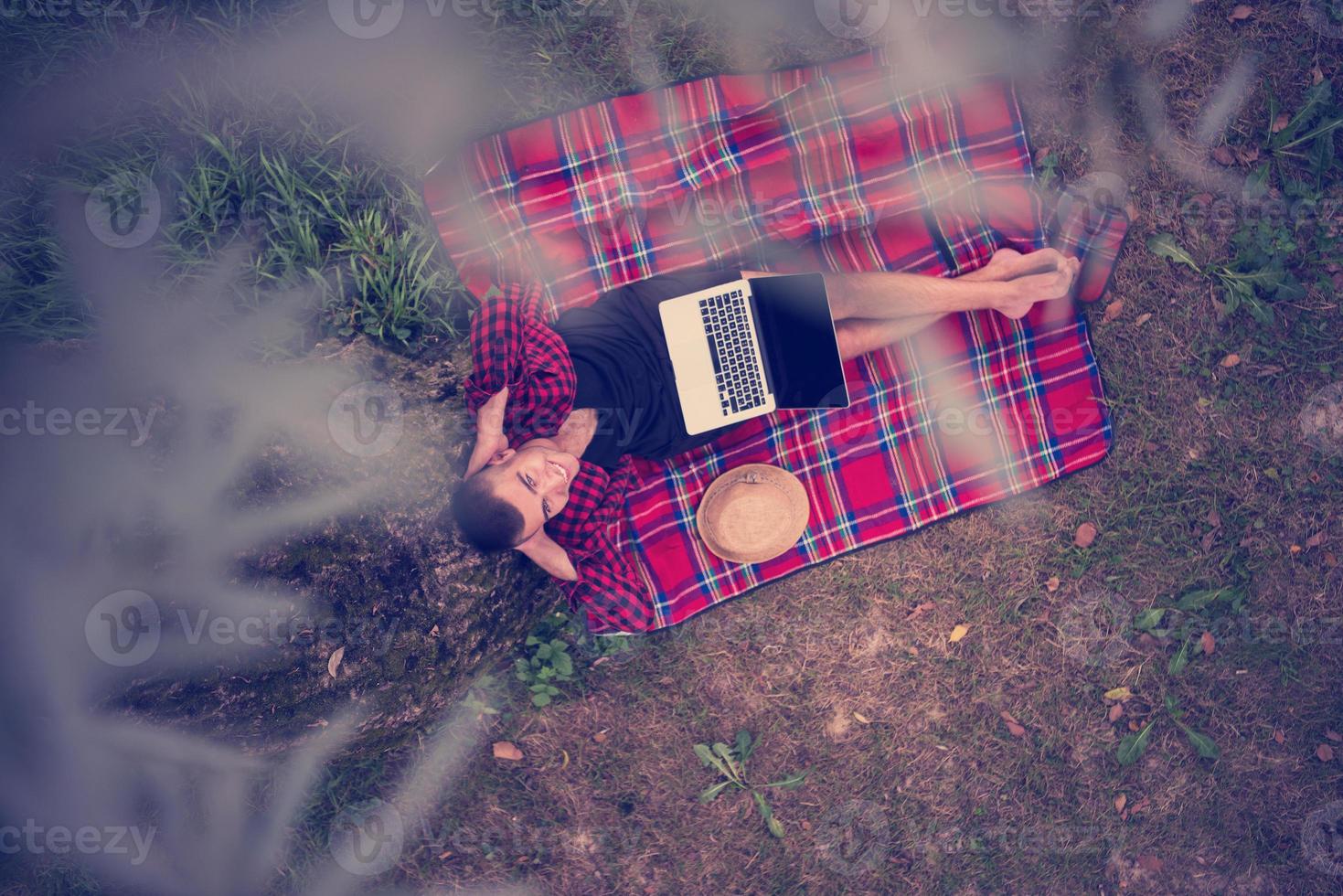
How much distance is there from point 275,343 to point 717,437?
95.5 inches

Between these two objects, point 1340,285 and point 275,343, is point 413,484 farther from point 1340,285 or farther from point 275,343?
point 1340,285

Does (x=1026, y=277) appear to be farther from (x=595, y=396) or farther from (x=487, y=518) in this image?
(x=487, y=518)

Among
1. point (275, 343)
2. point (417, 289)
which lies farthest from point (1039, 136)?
point (275, 343)

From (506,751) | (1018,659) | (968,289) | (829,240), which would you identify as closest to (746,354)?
(829,240)

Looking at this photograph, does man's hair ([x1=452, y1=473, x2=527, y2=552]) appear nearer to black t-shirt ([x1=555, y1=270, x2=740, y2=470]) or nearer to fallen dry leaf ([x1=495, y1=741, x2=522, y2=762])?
black t-shirt ([x1=555, y1=270, x2=740, y2=470])

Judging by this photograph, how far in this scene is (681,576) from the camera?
439 cm

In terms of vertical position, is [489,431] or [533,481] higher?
[489,431]

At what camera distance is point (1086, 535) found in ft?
14.6

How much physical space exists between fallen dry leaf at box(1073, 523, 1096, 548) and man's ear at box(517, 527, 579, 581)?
9.52ft

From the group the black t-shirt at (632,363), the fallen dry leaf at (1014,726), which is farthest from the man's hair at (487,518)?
the fallen dry leaf at (1014,726)

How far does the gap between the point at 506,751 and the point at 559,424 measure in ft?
6.81

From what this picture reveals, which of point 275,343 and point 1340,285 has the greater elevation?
point 275,343

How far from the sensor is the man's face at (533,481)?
3.61 m

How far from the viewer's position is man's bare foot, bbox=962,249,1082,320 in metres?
4.16
